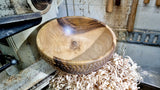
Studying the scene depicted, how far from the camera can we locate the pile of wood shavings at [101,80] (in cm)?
Result: 71

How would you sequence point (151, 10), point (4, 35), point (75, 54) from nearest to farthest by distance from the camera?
point (4, 35) < point (75, 54) < point (151, 10)

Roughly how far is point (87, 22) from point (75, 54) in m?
0.28

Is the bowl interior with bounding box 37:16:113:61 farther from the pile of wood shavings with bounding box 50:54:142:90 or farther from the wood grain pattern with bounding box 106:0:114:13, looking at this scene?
the wood grain pattern with bounding box 106:0:114:13

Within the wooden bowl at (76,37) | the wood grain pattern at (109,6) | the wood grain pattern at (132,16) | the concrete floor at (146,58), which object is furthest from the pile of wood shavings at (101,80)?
the wood grain pattern at (109,6)

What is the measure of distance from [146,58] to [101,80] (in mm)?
771

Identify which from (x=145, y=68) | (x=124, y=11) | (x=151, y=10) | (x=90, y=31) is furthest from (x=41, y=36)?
(x=145, y=68)

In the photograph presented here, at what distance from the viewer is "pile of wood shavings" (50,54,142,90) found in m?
0.71

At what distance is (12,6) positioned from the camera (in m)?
0.72

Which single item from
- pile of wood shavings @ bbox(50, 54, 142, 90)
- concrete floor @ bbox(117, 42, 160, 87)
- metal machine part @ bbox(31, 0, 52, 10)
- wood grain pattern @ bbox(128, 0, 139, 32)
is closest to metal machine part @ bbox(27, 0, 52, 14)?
metal machine part @ bbox(31, 0, 52, 10)

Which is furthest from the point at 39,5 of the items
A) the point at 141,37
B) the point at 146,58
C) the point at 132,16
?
the point at 146,58

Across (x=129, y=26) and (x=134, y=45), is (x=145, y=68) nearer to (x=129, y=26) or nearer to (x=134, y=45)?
(x=134, y=45)

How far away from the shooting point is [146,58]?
118 centimetres

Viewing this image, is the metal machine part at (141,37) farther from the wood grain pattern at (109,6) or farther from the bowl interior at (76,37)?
the bowl interior at (76,37)

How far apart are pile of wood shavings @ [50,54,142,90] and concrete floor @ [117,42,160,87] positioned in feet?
1.15
